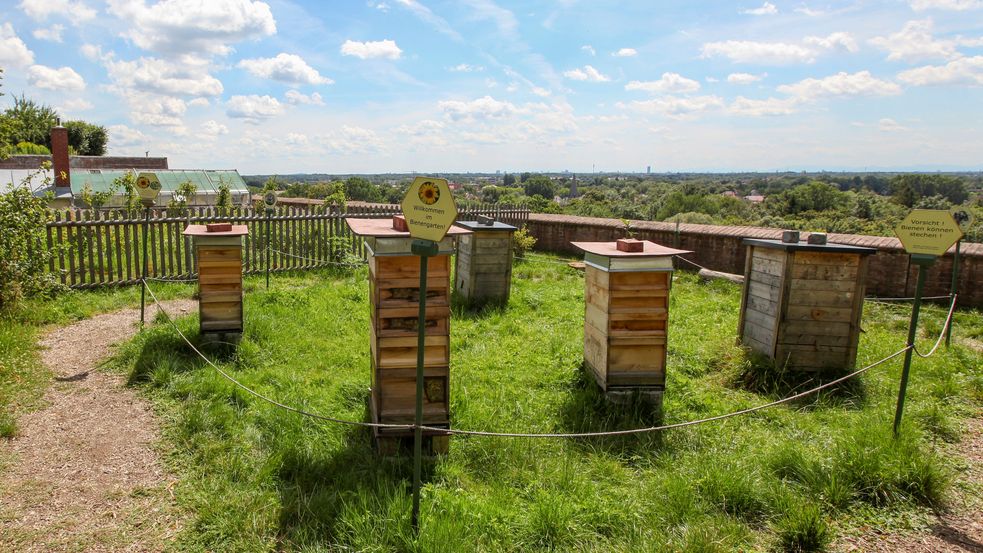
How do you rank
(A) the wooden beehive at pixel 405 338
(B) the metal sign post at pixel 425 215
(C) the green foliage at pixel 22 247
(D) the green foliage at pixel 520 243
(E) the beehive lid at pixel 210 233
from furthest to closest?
(D) the green foliage at pixel 520 243 → (C) the green foliage at pixel 22 247 → (E) the beehive lid at pixel 210 233 → (A) the wooden beehive at pixel 405 338 → (B) the metal sign post at pixel 425 215

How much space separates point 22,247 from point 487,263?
6.78 metres

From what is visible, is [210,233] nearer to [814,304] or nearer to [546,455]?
[546,455]

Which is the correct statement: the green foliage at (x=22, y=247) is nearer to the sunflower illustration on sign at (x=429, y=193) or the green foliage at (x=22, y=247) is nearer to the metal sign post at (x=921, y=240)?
the sunflower illustration on sign at (x=429, y=193)

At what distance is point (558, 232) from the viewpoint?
16.9 metres

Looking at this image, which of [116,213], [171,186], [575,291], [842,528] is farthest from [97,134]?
[842,528]

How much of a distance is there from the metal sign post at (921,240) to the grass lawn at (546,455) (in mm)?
519

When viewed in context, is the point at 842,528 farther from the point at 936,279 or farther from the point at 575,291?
the point at 936,279

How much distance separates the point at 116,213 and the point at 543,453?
32.8 ft

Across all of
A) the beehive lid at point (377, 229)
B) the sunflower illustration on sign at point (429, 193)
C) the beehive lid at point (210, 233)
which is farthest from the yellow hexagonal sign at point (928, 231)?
the beehive lid at point (210, 233)

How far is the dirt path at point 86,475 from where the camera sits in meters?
3.77

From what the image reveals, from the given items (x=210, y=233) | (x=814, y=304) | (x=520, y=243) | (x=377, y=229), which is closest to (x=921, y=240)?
(x=814, y=304)

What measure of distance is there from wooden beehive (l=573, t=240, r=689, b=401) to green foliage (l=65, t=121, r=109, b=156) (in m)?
52.3

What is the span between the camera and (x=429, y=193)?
363 cm

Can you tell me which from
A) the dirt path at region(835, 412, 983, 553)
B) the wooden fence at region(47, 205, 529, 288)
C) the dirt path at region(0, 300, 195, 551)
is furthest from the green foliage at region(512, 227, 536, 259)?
the dirt path at region(835, 412, 983, 553)
